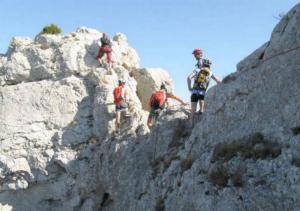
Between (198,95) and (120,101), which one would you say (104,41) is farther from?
(198,95)

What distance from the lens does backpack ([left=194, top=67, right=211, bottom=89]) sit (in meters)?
19.4

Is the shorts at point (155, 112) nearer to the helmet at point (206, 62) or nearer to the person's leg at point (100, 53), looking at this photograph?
the helmet at point (206, 62)

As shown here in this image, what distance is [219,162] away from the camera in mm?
15391

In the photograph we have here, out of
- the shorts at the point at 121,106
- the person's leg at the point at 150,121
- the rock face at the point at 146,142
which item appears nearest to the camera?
the rock face at the point at 146,142

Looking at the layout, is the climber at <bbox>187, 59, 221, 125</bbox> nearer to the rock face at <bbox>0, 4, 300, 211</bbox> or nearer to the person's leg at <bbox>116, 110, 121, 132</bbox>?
the rock face at <bbox>0, 4, 300, 211</bbox>

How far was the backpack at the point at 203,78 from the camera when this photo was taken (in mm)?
19391

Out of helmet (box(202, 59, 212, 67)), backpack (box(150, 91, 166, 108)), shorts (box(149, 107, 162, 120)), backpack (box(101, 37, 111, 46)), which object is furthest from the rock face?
backpack (box(101, 37, 111, 46))

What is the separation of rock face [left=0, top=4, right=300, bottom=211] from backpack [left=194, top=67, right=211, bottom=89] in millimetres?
880

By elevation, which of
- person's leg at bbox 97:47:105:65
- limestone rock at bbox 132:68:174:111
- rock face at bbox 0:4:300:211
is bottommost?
rock face at bbox 0:4:300:211

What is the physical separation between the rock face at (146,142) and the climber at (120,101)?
0.63 meters

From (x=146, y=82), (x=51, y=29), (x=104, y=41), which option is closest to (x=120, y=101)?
(x=104, y=41)

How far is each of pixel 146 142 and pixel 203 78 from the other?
513 centimetres

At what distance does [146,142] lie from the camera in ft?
73.7

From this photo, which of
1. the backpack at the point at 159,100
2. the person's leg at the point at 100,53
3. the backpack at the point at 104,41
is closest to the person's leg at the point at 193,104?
the backpack at the point at 159,100
